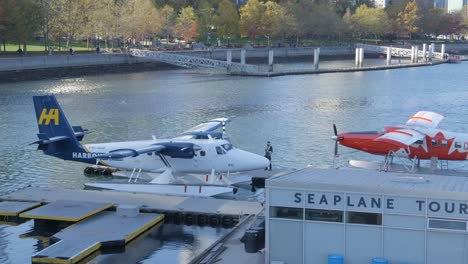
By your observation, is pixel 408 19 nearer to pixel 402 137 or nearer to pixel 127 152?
pixel 402 137

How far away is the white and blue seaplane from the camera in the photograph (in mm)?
28312

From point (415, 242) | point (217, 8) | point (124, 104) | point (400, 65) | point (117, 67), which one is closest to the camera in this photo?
point (415, 242)

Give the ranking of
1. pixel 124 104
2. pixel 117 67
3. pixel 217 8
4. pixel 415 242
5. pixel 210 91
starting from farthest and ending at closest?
pixel 217 8
pixel 117 67
pixel 210 91
pixel 124 104
pixel 415 242

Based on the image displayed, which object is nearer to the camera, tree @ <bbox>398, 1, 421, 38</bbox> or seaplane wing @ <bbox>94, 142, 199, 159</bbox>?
seaplane wing @ <bbox>94, 142, 199, 159</bbox>

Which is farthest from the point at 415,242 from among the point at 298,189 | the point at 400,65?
the point at 400,65

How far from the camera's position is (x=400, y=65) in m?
107

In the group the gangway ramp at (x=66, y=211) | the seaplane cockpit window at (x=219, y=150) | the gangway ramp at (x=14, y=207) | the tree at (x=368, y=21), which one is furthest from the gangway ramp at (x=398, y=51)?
the gangway ramp at (x=66, y=211)

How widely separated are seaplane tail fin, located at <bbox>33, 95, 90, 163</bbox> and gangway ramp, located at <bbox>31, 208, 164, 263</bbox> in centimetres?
604

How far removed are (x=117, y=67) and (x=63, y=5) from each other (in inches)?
405

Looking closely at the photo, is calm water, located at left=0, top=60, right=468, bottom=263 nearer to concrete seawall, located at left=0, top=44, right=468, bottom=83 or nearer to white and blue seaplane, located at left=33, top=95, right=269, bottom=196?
white and blue seaplane, located at left=33, top=95, right=269, bottom=196

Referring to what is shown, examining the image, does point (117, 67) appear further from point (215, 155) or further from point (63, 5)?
point (215, 155)

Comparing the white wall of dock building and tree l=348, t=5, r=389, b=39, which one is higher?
tree l=348, t=5, r=389, b=39

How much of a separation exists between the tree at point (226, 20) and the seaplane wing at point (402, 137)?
313 ft

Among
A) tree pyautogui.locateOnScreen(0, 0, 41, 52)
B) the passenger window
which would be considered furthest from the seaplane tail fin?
tree pyautogui.locateOnScreen(0, 0, 41, 52)
